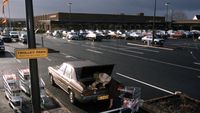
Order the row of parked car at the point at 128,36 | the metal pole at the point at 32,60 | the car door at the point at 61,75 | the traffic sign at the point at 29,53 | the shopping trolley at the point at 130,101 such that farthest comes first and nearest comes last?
the row of parked car at the point at 128,36
the car door at the point at 61,75
the shopping trolley at the point at 130,101
the metal pole at the point at 32,60
the traffic sign at the point at 29,53

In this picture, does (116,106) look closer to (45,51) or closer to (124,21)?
(45,51)

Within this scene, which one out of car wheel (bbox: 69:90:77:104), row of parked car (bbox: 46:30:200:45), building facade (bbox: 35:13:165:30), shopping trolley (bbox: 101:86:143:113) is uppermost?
building facade (bbox: 35:13:165:30)

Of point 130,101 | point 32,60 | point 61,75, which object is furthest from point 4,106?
point 32,60

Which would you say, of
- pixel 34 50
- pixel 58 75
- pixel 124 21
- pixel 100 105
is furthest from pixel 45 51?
pixel 124 21

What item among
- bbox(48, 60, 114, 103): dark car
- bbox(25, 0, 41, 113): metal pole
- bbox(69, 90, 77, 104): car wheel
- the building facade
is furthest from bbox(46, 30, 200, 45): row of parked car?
bbox(25, 0, 41, 113): metal pole

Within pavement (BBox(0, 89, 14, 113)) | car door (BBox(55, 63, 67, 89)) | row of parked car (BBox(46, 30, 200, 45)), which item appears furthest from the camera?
row of parked car (BBox(46, 30, 200, 45))

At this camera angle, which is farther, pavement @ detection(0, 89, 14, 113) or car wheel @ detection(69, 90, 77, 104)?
car wheel @ detection(69, 90, 77, 104)

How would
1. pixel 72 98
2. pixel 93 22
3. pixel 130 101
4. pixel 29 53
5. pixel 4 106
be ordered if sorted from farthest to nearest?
pixel 93 22, pixel 72 98, pixel 4 106, pixel 130 101, pixel 29 53

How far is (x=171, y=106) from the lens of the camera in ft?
32.8

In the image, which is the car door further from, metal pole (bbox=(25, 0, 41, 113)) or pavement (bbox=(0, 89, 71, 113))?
metal pole (bbox=(25, 0, 41, 113))

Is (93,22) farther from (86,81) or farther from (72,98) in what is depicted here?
(86,81)

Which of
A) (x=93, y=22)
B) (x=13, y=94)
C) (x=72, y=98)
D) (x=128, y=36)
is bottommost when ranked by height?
(x=72, y=98)

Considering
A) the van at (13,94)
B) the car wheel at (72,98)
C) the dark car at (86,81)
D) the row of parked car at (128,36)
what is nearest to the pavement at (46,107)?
the van at (13,94)

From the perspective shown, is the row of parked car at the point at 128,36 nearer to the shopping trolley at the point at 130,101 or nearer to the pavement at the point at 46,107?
the pavement at the point at 46,107
